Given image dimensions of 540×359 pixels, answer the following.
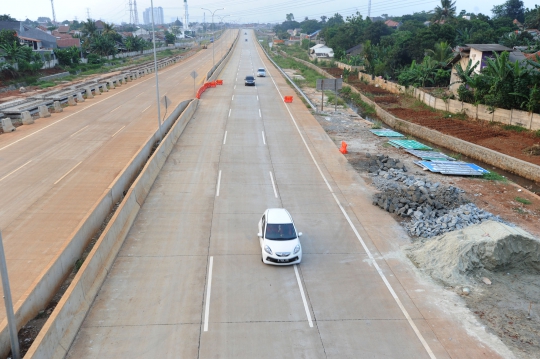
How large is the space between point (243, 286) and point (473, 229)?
7933 millimetres

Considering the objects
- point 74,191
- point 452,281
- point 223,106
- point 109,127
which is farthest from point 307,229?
point 223,106

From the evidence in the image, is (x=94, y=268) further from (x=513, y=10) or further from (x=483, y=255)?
(x=513, y=10)

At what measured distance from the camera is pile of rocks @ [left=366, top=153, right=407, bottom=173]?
25.0 meters

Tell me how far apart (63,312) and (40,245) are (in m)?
5.32

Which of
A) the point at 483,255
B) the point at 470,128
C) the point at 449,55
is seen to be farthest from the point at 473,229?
the point at 449,55

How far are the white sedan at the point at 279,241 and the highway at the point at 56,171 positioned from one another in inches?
243

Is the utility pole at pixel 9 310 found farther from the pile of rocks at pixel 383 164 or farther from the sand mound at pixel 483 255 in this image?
the pile of rocks at pixel 383 164

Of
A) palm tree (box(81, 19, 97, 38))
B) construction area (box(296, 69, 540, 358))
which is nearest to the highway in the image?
construction area (box(296, 69, 540, 358))

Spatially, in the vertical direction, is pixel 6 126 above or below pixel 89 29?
below

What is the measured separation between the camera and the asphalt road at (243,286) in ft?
35.5

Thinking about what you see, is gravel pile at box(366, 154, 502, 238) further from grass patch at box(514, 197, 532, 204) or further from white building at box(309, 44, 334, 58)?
white building at box(309, 44, 334, 58)

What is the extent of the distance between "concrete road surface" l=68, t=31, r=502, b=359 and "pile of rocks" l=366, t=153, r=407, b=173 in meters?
→ 1.81

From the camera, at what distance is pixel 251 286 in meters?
13.2

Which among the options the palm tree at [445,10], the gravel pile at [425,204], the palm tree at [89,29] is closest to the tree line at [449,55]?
the palm tree at [445,10]
